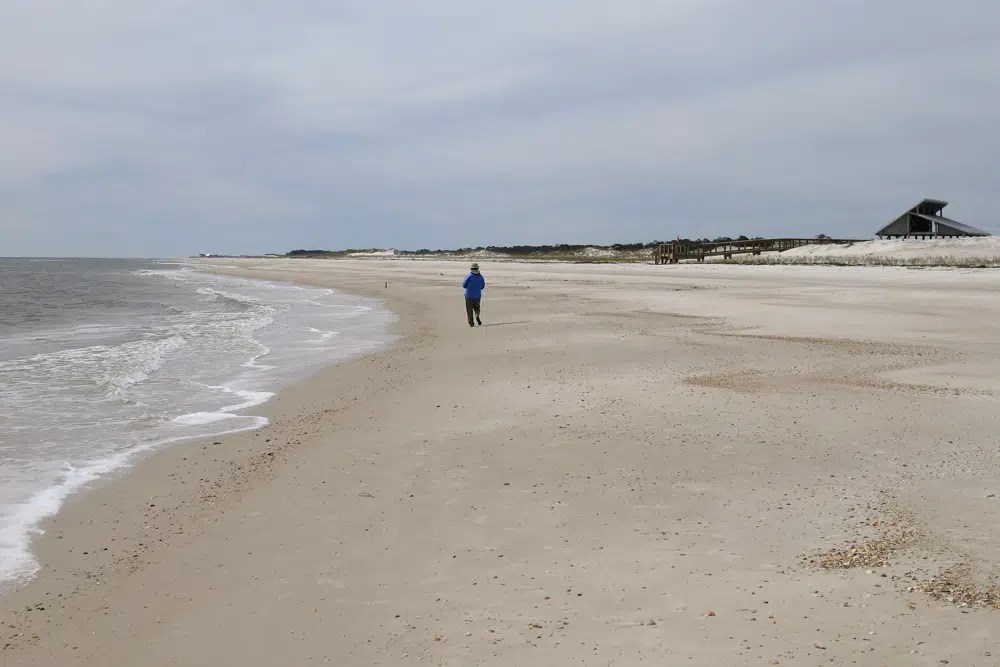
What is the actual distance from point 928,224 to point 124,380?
175 feet

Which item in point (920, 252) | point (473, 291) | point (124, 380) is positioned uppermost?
point (920, 252)

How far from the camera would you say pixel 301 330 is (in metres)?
20.7

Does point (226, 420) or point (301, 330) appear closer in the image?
point (226, 420)

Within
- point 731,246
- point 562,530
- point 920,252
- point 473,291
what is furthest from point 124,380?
point 731,246

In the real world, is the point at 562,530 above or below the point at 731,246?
below

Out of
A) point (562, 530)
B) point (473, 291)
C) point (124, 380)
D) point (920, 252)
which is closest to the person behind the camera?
point (562, 530)

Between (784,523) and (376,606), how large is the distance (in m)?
2.84

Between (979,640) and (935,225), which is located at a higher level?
(935,225)

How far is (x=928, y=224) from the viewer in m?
51.8

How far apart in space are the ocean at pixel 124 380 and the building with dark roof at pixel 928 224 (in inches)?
1630

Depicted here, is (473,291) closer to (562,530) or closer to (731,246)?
(562,530)

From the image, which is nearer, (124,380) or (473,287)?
(124,380)

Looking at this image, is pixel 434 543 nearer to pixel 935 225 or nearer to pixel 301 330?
pixel 301 330

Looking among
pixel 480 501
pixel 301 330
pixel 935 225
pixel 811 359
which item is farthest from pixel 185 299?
pixel 935 225
